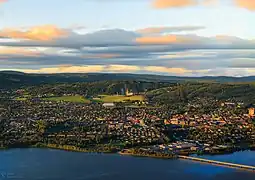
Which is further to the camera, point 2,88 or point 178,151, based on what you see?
point 2,88

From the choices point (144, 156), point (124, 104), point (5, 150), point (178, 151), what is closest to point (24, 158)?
point (5, 150)

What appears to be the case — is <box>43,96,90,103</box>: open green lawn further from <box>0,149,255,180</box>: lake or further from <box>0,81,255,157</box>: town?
<box>0,149,255,180</box>: lake

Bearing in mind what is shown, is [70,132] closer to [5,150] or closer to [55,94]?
[5,150]

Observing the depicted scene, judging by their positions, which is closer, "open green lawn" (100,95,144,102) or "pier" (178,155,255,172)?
"pier" (178,155,255,172)

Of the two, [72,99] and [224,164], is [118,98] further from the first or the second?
[224,164]

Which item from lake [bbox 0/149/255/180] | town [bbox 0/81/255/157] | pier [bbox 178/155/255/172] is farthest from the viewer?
town [bbox 0/81/255/157]

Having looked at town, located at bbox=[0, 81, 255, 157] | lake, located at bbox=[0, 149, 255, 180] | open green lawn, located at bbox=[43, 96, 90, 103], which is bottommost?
lake, located at bbox=[0, 149, 255, 180]

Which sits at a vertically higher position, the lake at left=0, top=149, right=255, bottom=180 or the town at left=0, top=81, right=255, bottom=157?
the town at left=0, top=81, right=255, bottom=157

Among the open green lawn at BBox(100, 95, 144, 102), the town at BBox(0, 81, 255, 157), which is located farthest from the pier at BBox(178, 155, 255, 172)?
the open green lawn at BBox(100, 95, 144, 102)

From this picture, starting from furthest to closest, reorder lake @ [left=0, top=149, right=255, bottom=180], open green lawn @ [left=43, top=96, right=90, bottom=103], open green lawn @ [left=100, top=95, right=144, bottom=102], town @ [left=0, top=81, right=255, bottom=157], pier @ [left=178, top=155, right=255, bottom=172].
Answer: open green lawn @ [left=100, top=95, right=144, bottom=102] < open green lawn @ [left=43, top=96, right=90, bottom=103] < town @ [left=0, top=81, right=255, bottom=157] < pier @ [left=178, top=155, right=255, bottom=172] < lake @ [left=0, top=149, right=255, bottom=180]
